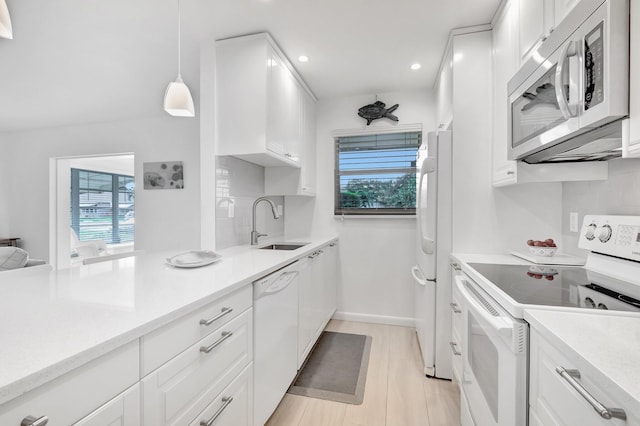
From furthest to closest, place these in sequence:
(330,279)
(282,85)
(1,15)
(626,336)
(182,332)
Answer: (330,279), (282,85), (1,15), (182,332), (626,336)

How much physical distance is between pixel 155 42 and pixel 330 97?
1.76 m

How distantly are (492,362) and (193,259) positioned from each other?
1.45 metres

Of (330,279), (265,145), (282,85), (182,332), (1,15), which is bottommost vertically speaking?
(330,279)

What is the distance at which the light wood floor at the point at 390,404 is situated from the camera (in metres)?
1.62

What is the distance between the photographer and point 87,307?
846 millimetres

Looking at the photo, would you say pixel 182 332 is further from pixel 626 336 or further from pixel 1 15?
pixel 1 15

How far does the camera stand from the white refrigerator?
201 cm

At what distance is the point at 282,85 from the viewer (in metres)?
2.38

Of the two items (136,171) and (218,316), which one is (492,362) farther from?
(136,171)

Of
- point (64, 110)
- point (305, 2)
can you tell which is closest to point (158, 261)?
point (305, 2)

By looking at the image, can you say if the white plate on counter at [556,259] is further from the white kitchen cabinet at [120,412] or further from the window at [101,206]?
the window at [101,206]

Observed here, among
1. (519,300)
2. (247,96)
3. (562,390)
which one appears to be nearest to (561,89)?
(519,300)

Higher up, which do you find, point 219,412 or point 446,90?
point 446,90

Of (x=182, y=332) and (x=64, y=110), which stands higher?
(x=64, y=110)
